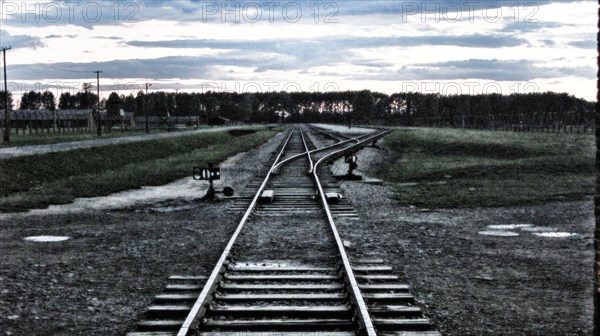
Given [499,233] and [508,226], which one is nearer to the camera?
[499,233]

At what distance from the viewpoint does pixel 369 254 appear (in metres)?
9.11

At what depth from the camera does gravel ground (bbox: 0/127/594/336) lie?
6.24m

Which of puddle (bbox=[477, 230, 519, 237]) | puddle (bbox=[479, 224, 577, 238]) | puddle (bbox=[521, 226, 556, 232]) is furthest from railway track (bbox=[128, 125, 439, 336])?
puddle (bbox=[521, 226, 556, 232])

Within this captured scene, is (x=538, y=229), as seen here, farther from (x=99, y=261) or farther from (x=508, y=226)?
(x=99, y=261)

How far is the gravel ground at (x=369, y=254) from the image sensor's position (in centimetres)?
624

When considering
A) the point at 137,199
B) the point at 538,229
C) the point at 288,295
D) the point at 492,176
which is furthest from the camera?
the point at 492,176

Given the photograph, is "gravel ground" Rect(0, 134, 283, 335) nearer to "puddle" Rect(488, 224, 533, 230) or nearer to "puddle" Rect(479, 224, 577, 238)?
"puddle" Rect(479, 224, 577, 238)

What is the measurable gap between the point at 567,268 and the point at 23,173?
1879cm

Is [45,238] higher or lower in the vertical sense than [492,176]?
lower

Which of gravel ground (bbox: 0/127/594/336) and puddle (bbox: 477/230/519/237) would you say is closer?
gravel ground (bbox: 0/127/594/336)

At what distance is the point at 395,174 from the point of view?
2241cm

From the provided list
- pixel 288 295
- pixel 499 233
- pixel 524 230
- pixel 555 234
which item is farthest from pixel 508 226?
pixel 288 295

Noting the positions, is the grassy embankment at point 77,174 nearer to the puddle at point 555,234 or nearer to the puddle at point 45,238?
the puddle at point 45,238

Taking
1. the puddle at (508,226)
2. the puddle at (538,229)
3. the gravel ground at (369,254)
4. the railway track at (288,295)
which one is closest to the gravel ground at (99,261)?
the gravel ground at (369,254)
